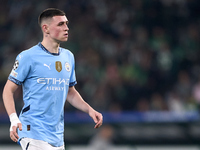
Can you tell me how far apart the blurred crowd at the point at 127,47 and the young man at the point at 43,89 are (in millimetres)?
6019

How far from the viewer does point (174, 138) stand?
10.2 metres

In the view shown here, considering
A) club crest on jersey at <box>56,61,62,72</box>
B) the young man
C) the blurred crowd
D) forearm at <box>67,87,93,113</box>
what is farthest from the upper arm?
the blurred crowd

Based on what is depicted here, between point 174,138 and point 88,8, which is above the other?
point 88,8

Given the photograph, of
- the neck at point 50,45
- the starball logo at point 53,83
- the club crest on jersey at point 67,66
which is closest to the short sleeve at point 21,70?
the starball logo at point 53,83

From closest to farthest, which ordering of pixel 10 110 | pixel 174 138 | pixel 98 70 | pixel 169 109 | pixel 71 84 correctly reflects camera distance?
pixel 10 110, pixel 71 84, pixel 174 138, pixel 169 109, pixel 98 70

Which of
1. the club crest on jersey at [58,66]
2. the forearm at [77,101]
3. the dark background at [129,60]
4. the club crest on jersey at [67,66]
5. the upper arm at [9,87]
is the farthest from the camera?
the dark background at [129,60]

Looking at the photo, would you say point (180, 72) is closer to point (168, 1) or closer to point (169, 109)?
point (169, 109)

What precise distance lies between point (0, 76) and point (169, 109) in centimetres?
531

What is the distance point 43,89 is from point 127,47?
8460 mm

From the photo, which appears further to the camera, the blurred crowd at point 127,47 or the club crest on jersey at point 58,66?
the blurred crowd at point 127,47

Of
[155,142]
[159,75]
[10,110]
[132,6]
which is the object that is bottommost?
[155,142]

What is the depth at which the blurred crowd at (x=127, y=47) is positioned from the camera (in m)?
11.4

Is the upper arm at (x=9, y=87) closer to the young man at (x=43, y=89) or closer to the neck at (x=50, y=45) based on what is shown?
the young man at (x=43, y=89)

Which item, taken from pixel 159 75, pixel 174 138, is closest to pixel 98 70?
pixel 159 75
